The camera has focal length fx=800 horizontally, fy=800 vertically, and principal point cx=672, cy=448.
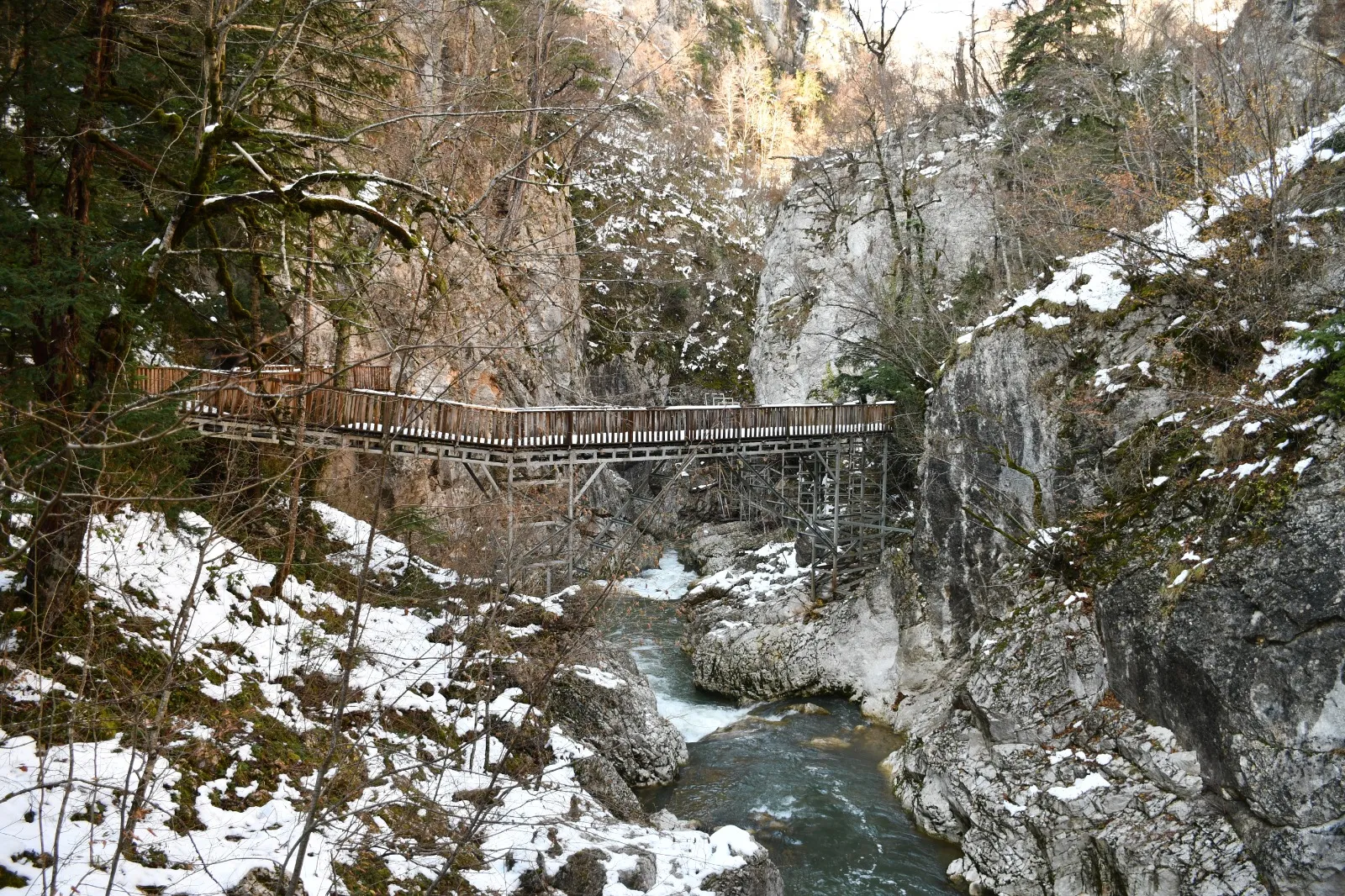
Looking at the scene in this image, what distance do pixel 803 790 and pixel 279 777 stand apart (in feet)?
28.5

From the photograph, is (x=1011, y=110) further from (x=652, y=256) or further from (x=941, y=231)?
(x=652, y=256)

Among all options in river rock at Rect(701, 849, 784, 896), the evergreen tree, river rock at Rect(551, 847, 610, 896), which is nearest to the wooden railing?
river rock at Rect(551, 847, 610, 896)

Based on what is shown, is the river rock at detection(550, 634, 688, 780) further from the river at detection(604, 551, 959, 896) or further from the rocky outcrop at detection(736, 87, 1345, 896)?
the rocky outcrop at detection(736, 87, 1345, 896)

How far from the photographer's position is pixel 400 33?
64.6ft

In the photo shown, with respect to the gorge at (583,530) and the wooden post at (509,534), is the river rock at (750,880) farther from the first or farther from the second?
the wooden post at (509,534)

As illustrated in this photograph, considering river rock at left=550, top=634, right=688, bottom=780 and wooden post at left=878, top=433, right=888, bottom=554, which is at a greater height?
wooden post at left=878, top=433, right=888, bottom=554

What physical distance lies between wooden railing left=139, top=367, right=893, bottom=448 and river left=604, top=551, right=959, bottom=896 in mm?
5808

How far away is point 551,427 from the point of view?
1642 centimetres

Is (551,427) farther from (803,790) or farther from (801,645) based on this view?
(803,790)

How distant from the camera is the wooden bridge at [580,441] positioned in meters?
13.8

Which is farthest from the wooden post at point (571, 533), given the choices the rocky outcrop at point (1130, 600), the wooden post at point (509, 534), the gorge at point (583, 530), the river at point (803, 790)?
the rocky outcrop at point (1130, 600)

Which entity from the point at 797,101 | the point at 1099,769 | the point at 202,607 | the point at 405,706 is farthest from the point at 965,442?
the point at 797,101

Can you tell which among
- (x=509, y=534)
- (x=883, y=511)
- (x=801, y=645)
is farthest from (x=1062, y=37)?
(x=509, y=534)

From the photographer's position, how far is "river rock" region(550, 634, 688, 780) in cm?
1236
